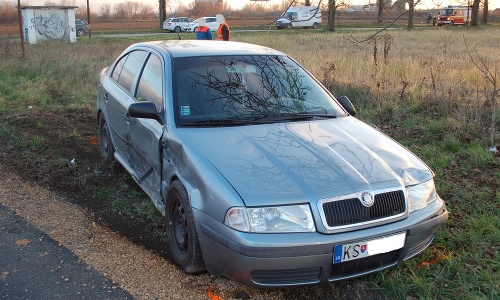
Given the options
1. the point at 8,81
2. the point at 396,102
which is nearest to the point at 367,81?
the point at 396,102

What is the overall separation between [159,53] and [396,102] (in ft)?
16.1

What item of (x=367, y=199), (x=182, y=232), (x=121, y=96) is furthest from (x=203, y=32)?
(x=367, y=199)

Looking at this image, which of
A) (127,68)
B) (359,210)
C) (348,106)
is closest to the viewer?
(359,210)

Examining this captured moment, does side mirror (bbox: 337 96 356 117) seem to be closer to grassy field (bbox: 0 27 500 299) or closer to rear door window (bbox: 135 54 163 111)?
grassy field (bbox: 0 27 500 299)

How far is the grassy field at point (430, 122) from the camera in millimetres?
3631

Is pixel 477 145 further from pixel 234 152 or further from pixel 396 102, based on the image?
pixel 234 152

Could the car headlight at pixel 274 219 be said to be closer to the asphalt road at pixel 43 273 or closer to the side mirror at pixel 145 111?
the asphalt road at pixel 43 273

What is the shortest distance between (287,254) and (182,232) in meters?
1.01

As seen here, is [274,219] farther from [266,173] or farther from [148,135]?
[148,135]

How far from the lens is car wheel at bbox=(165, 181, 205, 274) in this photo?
3.49 metres

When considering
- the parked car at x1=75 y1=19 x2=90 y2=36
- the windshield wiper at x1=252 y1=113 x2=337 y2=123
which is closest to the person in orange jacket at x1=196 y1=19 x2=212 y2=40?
the windshield wiper at x1=252 y1=113 x2=337 y2=123

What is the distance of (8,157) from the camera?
6.64 meters

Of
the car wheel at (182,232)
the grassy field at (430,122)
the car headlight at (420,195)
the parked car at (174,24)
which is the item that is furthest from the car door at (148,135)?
the parked car at (174,24)

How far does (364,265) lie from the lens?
3281mm
